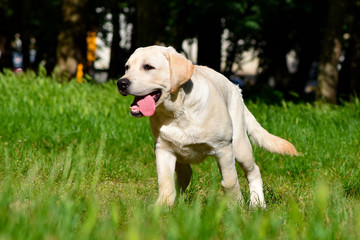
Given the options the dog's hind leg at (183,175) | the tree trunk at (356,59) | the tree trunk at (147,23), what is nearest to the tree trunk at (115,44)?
the tree trunk at (147,23)

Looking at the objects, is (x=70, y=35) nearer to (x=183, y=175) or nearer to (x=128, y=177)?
(x=128, y=177)

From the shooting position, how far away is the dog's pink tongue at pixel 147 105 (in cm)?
386

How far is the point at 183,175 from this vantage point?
187 inches

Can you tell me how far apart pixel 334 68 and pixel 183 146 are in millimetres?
7860

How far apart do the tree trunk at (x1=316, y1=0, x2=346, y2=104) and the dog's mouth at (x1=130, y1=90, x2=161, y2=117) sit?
7.39 m

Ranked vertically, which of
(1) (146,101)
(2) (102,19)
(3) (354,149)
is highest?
(1) (146,101)

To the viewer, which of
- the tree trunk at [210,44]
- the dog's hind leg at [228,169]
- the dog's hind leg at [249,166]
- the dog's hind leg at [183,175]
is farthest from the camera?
the tree trunk at [210,44]

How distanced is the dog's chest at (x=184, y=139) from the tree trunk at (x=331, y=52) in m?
7.11

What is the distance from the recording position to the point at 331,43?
10.8 meters

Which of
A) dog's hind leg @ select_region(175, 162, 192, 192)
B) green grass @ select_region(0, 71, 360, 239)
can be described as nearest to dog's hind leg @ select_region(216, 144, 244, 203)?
green grass @ select_region(0, 71, 360, 239)

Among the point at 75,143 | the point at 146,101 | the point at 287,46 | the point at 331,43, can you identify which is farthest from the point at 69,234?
the point at 287,46

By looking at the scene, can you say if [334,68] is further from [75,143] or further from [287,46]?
[287,46]

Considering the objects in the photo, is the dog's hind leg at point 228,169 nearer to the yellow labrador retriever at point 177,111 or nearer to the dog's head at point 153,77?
the yellow labrador retriever at point 177,111

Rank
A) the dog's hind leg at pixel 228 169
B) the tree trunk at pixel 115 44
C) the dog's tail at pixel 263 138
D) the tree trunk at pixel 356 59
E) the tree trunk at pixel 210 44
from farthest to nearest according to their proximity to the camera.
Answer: the tree trunk at pixel 115 44, the tree trunk at pixel 210 44, the tree trunk at pixel 356 59, the dog's tail at pixel 263 138, the dog's hind leg at pixel 228 169
